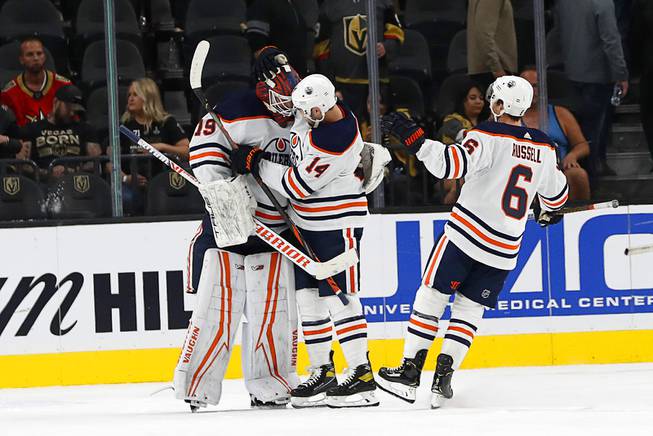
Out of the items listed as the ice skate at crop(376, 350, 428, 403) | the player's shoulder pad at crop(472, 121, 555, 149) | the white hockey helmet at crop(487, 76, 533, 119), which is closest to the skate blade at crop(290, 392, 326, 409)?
the ice skate at crop(376, 350, 428, 403)

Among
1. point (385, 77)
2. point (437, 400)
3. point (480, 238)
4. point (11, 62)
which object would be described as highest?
point (11, 62)

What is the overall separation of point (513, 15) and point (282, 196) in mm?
1930

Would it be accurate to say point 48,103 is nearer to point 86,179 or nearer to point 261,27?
point 86,179

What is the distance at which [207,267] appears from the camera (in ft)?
15.7

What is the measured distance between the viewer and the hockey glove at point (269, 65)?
4.64 m

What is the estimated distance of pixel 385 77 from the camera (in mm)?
6102

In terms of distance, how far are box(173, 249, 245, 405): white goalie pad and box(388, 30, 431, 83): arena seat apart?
5.49 feet

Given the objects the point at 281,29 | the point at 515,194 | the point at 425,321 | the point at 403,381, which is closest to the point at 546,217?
the point at 515,194

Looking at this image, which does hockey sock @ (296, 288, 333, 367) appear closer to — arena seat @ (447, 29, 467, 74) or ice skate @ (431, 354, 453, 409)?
ice skate @ (431, 354, 453, 409)

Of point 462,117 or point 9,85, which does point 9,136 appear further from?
point 462,117

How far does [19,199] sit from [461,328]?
7.28ft

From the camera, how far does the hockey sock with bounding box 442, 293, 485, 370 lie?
4801 millimetres

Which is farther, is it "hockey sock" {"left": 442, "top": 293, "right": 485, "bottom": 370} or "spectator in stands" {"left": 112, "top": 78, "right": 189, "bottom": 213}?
"spectator in stands" {"left": 112, "top": 78, "right": 189, "bottom": 213}

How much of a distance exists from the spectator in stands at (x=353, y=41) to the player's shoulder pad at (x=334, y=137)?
148cm
